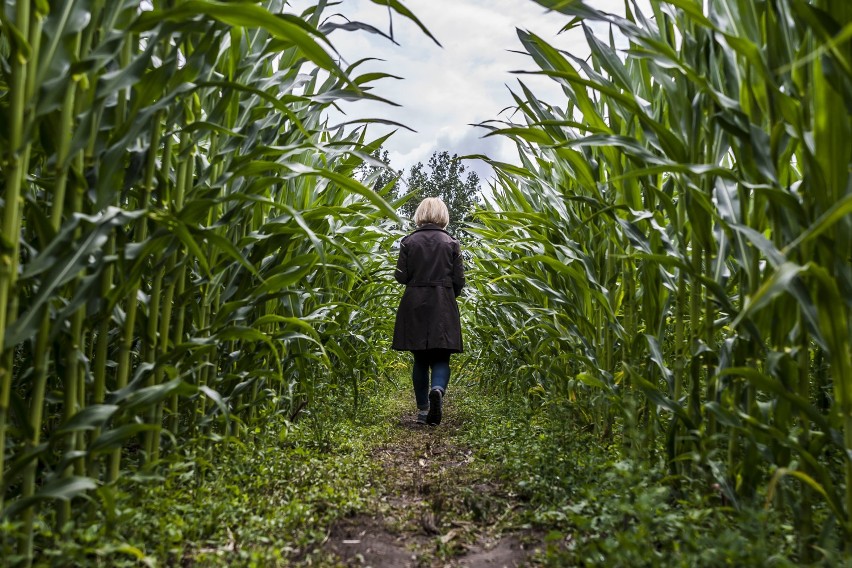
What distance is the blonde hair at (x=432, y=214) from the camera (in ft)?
17.5

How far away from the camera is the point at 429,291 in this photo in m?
5.09

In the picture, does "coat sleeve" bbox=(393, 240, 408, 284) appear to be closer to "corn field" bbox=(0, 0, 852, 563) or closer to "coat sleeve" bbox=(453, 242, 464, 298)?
"coat sleeve" bbox=(453, 242, 464, 298)

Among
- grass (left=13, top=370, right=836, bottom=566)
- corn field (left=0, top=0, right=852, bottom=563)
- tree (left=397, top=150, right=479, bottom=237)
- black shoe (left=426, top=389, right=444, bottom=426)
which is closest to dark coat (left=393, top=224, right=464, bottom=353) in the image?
black shoe (left=426, top=389, right=444, bottom=426)

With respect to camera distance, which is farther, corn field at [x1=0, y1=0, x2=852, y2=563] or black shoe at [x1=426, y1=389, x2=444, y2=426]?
black shoe at [x1=426, y1=389, x2=444, y2=426]

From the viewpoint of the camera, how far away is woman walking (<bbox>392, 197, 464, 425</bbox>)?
5004 mm

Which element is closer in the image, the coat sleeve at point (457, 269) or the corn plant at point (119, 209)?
the corn plant at point (119, 209)

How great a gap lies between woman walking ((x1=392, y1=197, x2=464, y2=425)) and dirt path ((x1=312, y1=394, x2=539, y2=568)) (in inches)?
64.8

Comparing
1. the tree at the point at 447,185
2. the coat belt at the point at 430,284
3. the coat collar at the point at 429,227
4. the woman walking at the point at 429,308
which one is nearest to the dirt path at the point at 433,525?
the woman walking at the point at 429,308

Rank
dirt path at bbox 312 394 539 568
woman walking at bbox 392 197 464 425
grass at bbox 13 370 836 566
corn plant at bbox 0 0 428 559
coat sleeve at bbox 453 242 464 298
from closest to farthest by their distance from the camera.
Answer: corn plant at bbox 0 0 428 559 → grass at bbox 13 370 836 566 → dirt path at bbox 312 394 539 568 → woman walking at bbox 392 197 464 425 → coat sleeve at bbox 453 242 464 298

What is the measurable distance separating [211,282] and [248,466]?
82cm

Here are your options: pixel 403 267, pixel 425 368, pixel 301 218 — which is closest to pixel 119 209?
pixel 301 218

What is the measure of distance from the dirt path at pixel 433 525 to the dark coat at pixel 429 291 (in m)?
1.67

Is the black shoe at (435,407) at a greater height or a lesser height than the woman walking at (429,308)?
lesser

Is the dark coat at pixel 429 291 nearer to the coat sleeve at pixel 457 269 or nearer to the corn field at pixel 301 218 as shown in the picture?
the coat sleeve at pixel 457 269
